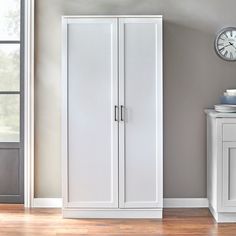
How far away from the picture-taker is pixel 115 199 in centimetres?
423

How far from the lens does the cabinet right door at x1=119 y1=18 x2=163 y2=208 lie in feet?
13.7

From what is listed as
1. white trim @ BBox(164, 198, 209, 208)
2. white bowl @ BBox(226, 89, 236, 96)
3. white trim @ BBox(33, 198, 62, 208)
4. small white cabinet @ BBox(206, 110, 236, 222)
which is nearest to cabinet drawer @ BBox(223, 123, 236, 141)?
small white cabinet @ BBox(206, 110, 236, 222)

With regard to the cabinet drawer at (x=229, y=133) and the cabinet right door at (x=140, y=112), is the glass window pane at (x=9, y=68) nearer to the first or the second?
the cabinet right door at (x=140, y=112)

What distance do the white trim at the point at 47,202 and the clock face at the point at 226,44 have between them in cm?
213

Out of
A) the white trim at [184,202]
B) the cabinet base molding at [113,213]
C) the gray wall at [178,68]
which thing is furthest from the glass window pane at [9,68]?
the white trim at [184,202]

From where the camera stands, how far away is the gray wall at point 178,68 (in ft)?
15.1

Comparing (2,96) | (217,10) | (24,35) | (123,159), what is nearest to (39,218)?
(123,159)

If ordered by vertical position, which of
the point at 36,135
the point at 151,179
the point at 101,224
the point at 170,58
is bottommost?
the point at 101,224

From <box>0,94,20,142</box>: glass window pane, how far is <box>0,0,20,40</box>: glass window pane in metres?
0.61

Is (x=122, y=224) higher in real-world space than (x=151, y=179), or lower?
lower

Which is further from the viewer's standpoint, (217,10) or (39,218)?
(217,10)

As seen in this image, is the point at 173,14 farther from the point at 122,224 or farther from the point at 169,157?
the point at 122,224

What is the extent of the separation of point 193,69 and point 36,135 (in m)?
1.67

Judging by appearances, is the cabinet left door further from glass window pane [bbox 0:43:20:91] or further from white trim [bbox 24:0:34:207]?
glass window pane [bbox 0:43:20:91]
